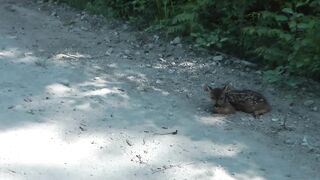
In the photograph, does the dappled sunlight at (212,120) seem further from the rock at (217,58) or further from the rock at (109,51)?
the rock at (109,51)

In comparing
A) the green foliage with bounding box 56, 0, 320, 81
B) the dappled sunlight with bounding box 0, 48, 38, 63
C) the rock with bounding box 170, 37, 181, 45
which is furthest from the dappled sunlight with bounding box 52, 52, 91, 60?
the green foliage with bounding box 56, 0, 320, 81

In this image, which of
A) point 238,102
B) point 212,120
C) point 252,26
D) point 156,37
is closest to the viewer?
point 212,120

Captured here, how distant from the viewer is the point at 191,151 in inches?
218

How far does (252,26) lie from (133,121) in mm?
2988

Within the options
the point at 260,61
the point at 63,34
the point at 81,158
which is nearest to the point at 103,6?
the point at 63,34

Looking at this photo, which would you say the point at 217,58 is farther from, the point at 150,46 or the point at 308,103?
the point at 308,103

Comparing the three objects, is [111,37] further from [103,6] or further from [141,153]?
[141,153]

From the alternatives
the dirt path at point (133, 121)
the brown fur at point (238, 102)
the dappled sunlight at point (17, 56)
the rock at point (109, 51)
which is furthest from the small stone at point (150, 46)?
the brown fur at point (238, 102)

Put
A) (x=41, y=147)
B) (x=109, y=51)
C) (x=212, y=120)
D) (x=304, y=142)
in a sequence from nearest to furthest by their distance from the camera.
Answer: (x=41, y=147), (x=304, y=142), (x=212, y=120), (x=109, y=51)

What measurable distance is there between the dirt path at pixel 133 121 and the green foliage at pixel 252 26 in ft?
1.28

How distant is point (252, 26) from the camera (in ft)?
27.1

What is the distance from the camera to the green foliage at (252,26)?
23.7 ft

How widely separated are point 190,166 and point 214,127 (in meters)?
0.98

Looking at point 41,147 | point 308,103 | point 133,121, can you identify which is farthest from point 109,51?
point 41,147
